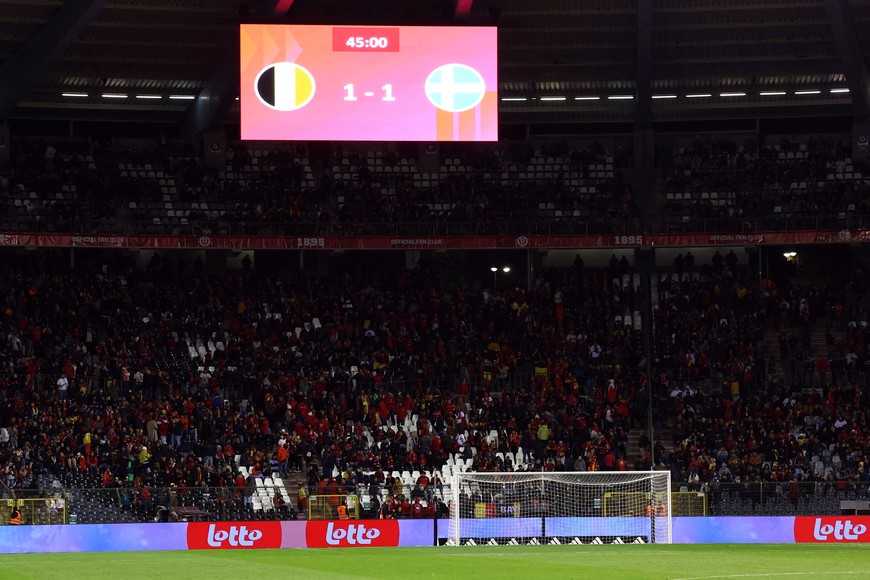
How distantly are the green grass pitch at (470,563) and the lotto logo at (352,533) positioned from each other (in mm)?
3005

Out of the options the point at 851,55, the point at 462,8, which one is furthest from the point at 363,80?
the point at 851,55

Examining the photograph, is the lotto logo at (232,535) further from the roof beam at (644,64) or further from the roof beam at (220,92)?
the roof beam at (644,64)

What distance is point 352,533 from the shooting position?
31312mm

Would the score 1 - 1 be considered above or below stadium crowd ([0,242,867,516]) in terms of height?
above

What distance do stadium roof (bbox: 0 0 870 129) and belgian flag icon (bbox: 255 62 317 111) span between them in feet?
4.46

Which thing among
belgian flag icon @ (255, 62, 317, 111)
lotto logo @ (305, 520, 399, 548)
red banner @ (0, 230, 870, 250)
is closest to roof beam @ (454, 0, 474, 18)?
belgian flag icon @ (255, 62, 317, 111)

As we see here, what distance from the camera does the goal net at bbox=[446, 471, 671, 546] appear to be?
3152 centimetres

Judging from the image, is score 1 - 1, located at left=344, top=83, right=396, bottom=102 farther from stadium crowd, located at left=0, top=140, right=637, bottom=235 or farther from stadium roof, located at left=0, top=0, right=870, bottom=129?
stadium crowd, located at left=0, top=140, right=637, bottom=235

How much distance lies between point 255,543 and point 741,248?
23.6 m

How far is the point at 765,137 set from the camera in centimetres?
4984

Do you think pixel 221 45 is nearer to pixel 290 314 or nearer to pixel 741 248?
pixel 290 314

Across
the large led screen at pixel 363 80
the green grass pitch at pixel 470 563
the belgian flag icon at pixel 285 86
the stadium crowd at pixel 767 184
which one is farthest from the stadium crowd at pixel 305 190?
the green grass pitch at pixel 470 563

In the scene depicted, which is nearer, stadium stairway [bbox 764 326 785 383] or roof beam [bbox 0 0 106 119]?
roof beam [bbox 0 0 106 119]

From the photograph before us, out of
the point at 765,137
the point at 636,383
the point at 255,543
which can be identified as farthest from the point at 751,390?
the point at 255,543
